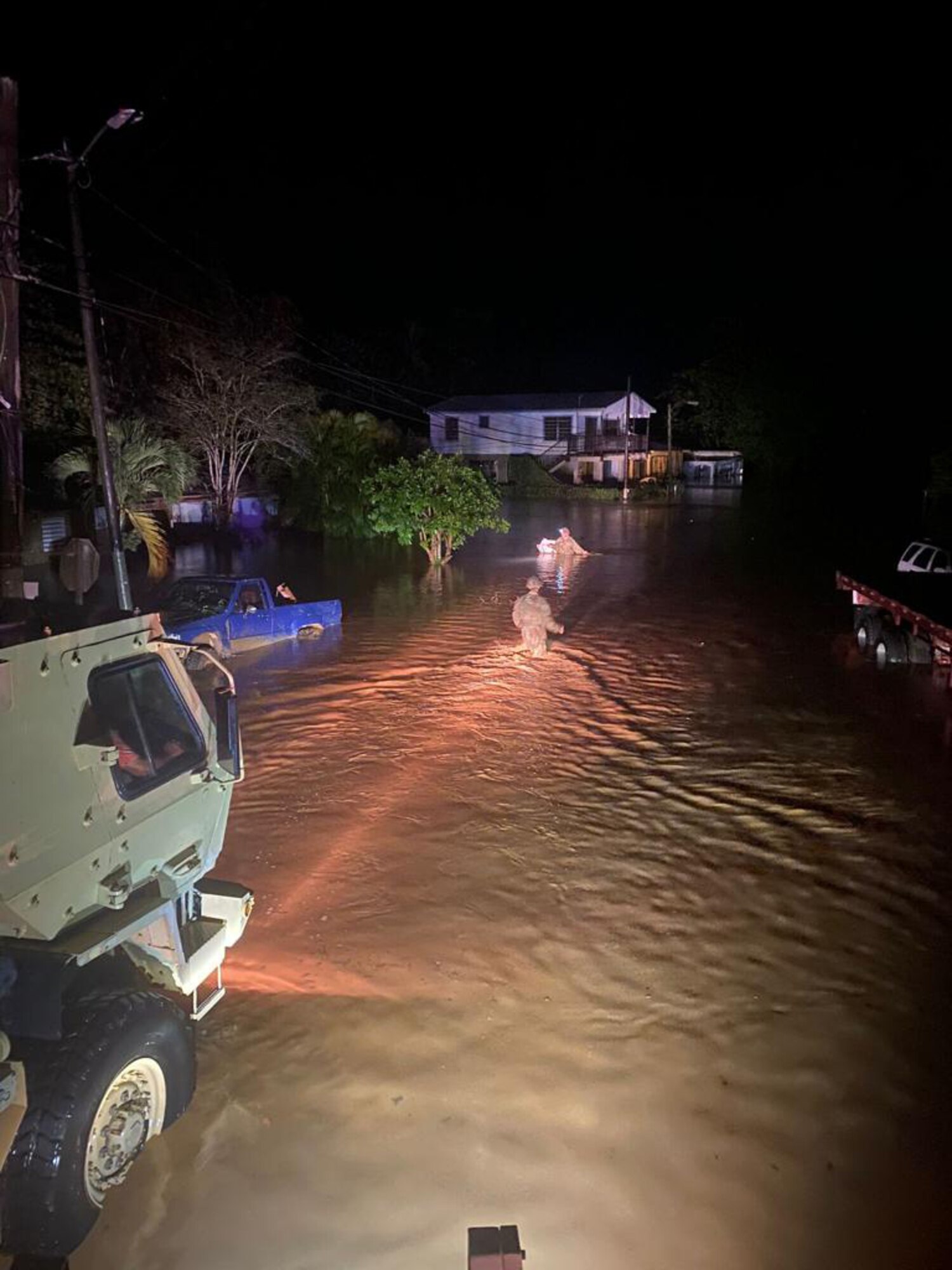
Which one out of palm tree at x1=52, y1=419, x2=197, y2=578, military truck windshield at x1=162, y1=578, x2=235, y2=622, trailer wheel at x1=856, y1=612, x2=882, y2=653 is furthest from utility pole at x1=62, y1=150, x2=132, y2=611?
trailer wheel at x1=856, y1=612, x2=882, y2=653

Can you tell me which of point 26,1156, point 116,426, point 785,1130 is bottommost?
point 785,1130

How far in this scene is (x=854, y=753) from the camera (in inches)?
442

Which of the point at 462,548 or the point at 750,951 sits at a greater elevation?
the point at 462,548

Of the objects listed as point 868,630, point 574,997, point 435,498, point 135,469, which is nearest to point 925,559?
point 868,630

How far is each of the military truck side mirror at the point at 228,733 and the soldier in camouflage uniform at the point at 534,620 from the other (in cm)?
1102

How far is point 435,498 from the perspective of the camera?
86.9 feet

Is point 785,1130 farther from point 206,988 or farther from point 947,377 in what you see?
point 947,377

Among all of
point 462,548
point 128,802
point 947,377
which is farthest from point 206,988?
point 947,377

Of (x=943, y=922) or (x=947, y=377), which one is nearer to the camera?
(x=943, y=922)

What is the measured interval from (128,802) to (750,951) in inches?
183

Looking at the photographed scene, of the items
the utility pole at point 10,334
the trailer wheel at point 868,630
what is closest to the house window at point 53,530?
the utility pole at point 10,334

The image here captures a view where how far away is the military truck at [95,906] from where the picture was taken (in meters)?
3.83

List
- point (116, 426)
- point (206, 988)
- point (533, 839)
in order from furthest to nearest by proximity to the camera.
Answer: point (116, 426), point (533, 839), point (206, 988)

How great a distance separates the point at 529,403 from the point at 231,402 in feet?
107
